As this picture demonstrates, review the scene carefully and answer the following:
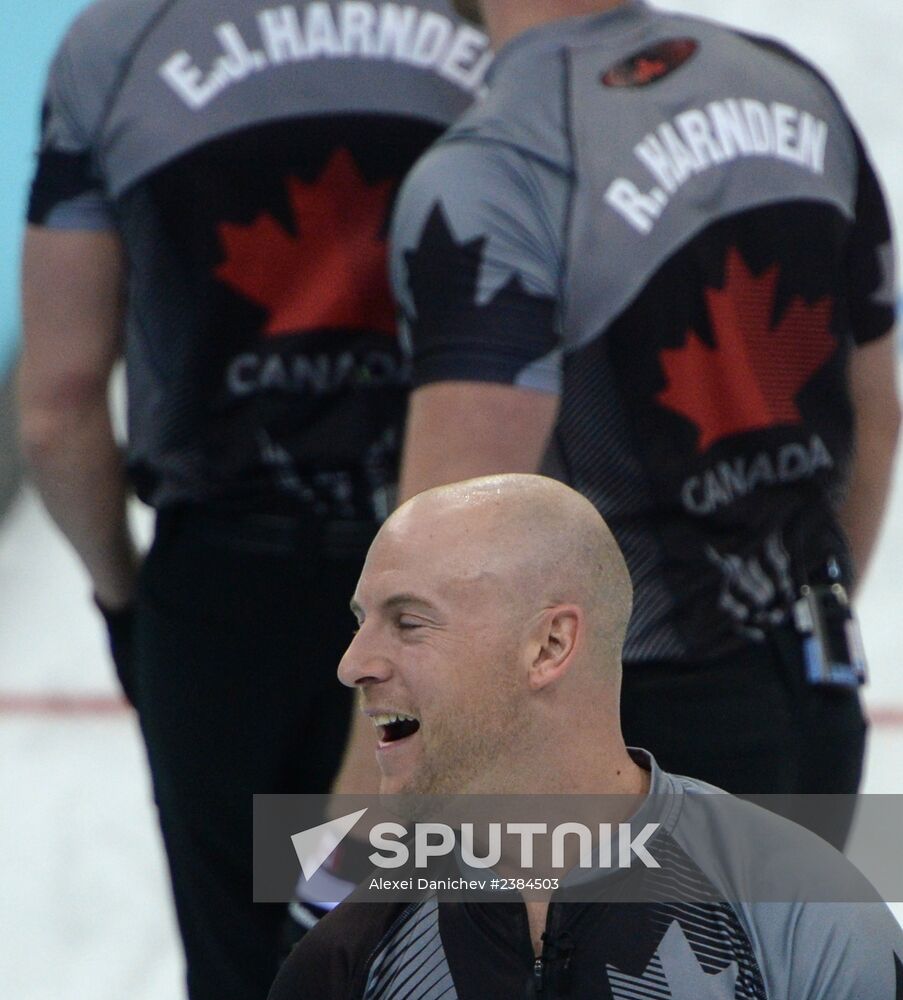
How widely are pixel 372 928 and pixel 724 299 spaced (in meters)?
0.67

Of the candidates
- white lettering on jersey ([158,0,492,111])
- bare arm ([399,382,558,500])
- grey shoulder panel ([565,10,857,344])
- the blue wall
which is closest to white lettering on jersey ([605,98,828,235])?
grey shoulder panel ([565,10,857,344])

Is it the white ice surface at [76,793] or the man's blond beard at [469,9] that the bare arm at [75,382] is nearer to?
the man's blond beard at [469,9]

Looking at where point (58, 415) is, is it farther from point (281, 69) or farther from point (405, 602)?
point (405, 602)

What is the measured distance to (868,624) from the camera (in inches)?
150

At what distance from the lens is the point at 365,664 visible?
3.28ft

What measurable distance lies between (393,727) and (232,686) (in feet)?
2.94

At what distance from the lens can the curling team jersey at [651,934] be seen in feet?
3.36

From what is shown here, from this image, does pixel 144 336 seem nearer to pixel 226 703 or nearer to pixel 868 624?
pixel 226 703

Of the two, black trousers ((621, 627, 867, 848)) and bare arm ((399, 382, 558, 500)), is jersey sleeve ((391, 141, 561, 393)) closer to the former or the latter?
bare arm ((399, 382, 558, 500))

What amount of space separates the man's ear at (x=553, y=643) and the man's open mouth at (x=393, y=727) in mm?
74

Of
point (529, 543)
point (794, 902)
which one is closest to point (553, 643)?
point (529, 543)

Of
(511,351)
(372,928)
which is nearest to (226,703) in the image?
(511,351)

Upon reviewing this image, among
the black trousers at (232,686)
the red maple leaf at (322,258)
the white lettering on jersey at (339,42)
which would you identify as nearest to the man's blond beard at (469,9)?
the white lettering on jersey at (339,42)

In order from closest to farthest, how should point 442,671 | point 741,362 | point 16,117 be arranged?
point 442,671
point 741,362
point 16,117
